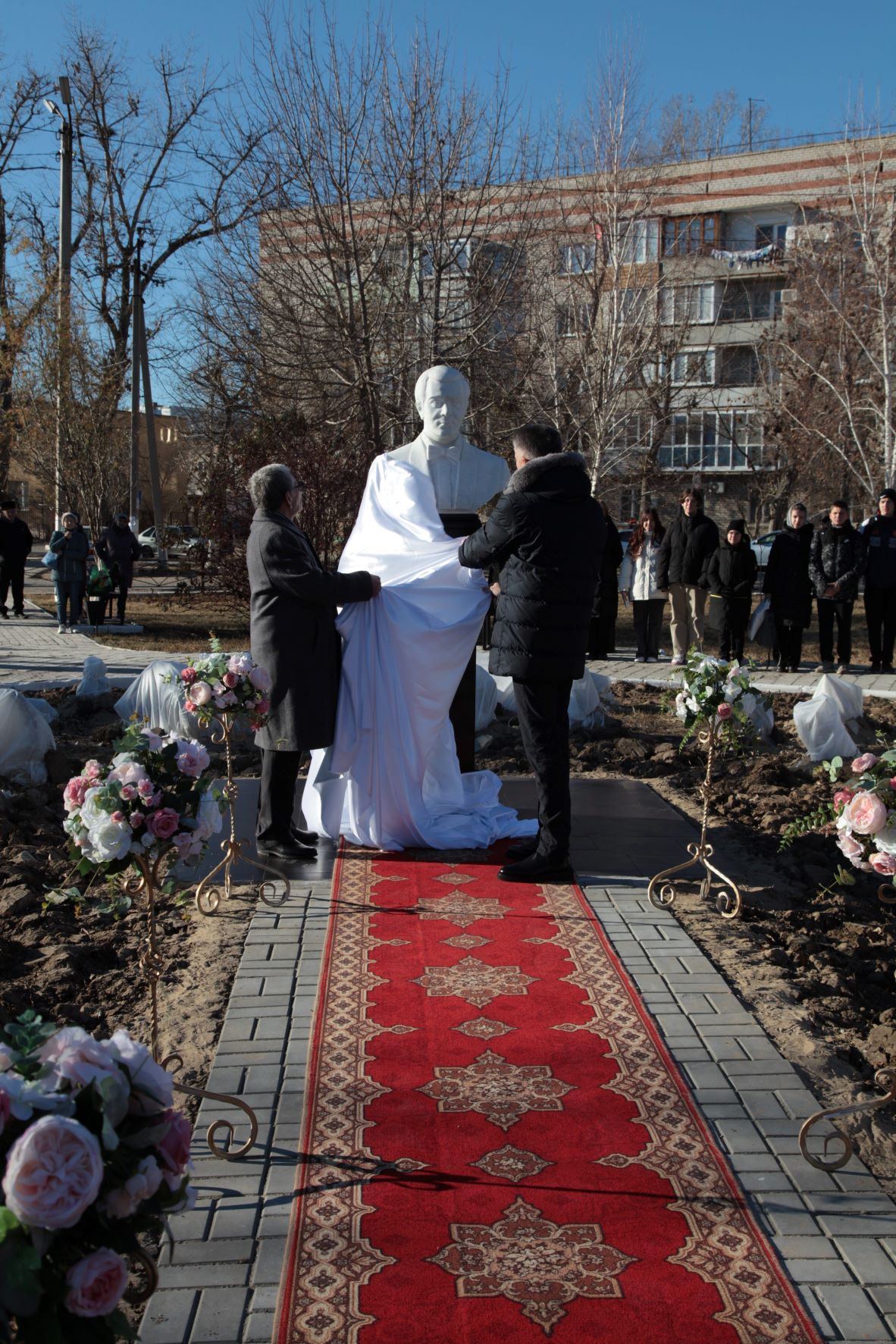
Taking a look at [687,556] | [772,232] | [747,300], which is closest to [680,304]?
[747,300]

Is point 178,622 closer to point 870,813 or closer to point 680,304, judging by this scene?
point 870,813

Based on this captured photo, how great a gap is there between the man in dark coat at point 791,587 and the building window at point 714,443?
24.1m

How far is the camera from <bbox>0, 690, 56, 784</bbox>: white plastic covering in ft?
25.5

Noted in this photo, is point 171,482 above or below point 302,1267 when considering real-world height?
above

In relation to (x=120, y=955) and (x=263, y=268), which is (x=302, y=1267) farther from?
(x=263, y=268)

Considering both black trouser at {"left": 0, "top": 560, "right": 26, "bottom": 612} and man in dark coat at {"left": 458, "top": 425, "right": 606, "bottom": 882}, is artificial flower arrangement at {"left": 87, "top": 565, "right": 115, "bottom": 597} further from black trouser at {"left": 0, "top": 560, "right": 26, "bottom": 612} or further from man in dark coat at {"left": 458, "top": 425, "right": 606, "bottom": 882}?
man in dark coat at {"left": 458, "top": 425, "right": 606, "bottom": 882}

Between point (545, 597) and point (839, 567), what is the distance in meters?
8.14

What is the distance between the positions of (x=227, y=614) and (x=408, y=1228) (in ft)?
56.0

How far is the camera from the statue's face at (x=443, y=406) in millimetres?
6336

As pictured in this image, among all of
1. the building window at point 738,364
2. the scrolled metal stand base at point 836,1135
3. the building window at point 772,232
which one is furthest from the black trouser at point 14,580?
the building window at point 772,232

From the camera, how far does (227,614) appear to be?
19.6 m

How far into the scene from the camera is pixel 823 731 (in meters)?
8.69

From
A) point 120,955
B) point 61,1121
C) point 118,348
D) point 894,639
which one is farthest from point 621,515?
point 61,1121

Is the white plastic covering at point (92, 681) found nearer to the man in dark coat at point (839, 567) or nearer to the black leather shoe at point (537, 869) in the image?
the black leather shoe at point (537, 869)
